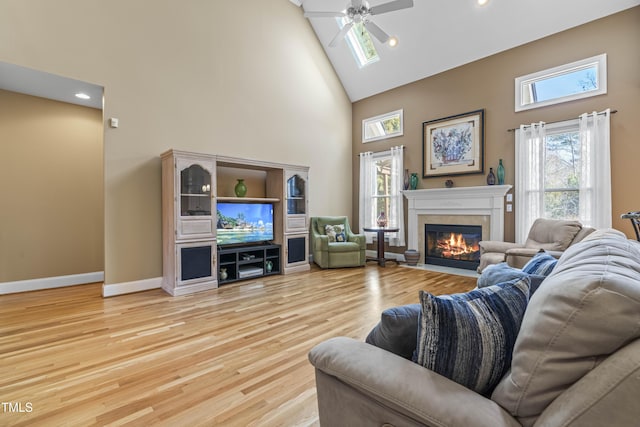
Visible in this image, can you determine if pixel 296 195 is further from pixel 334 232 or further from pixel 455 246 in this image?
pixel 455 246

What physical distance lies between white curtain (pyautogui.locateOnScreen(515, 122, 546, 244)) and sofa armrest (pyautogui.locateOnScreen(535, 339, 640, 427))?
15.0 feet

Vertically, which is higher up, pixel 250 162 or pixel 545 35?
pixel 545 35

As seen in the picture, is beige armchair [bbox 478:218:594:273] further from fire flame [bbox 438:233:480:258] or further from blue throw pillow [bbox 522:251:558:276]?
blue throw pillow [bbox 522:251:558:276]

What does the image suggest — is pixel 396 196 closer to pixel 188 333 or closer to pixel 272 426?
pixel 188 333

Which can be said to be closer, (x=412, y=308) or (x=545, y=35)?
(x=412, y=308)

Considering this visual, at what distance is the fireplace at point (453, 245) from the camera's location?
509cm

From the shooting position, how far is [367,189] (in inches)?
256

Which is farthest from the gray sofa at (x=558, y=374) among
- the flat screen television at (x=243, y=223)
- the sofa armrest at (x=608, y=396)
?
the flat screen television at (x=243, y=223)

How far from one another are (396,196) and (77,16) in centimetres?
560

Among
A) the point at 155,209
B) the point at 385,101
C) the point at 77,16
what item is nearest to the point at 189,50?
the point at 77,16

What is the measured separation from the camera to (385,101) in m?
6.29

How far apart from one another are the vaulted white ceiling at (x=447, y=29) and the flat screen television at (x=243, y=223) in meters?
3.69

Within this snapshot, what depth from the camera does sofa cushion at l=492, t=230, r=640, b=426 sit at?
624mm

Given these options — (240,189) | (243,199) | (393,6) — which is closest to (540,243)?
(393,6)
